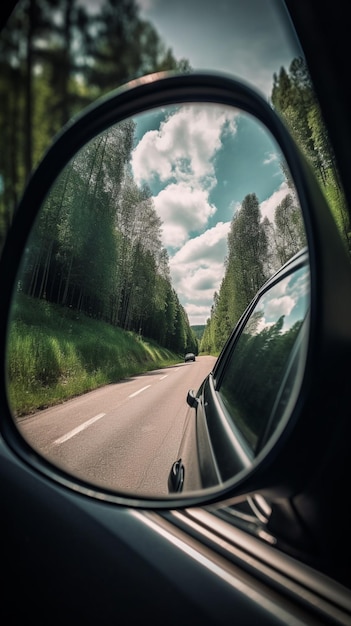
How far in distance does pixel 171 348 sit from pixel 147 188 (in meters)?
0.63

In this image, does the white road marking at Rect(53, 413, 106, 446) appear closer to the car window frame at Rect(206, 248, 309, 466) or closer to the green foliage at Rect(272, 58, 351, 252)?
the car window frame at Rect(206, 248, 309, 466)

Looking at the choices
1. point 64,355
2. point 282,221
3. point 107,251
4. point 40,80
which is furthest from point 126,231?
point 40,80

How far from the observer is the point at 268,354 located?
1.02m

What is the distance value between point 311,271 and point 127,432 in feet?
2.67

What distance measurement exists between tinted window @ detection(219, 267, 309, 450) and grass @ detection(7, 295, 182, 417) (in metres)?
0.31

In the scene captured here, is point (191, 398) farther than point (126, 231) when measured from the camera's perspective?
Yes

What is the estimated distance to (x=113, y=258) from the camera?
1342 mm

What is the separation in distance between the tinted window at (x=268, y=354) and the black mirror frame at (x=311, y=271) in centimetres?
7

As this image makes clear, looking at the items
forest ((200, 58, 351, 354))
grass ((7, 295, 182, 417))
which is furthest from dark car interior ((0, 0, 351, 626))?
grass ((7, 295, 182, 417))

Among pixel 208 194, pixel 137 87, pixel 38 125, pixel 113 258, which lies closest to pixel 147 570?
pixel 113 258

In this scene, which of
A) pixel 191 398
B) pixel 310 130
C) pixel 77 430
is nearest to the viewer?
pixel 310 130

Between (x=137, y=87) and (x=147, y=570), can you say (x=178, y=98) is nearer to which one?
(x=137, y=87)

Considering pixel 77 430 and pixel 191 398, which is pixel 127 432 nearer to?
pixel 77 430

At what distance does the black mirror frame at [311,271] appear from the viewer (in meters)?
0.69
